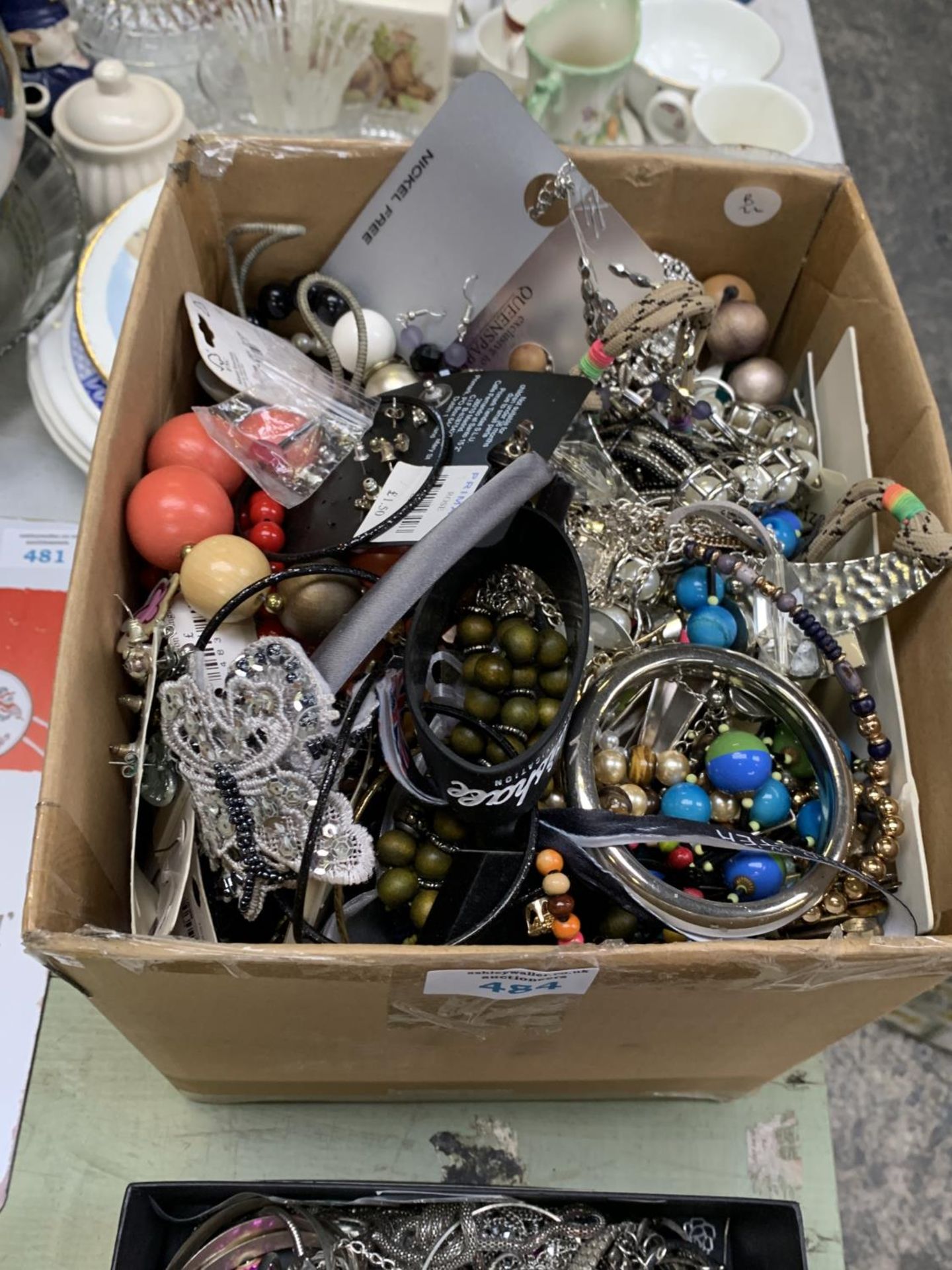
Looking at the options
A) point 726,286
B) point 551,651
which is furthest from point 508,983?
point 726,286

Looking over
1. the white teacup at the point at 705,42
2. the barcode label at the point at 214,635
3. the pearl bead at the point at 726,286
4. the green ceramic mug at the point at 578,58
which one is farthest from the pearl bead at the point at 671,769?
the white teacup at the point at 705,42

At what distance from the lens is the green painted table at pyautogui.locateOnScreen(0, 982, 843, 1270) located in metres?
0.53

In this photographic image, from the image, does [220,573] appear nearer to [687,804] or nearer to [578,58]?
[687,804]

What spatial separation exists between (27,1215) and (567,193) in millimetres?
595

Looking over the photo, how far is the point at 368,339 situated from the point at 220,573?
0.21m

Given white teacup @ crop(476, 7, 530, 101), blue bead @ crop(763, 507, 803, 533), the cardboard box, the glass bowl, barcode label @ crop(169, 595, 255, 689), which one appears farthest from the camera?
white teacup @ crop(476, 7, 530, 101)

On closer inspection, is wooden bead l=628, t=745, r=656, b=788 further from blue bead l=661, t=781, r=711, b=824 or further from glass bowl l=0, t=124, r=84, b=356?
glass bowl l=0, t=124, r=84, b=356

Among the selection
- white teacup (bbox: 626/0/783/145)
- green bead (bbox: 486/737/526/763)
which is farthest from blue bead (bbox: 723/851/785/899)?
white teacup (bbox: 626/0/783/145)

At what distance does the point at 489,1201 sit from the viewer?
48cm

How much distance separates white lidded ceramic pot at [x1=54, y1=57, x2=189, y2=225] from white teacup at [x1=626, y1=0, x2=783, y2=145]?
15.6 inches

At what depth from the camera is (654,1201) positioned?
47 centimetres

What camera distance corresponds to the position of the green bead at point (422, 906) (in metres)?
0.44

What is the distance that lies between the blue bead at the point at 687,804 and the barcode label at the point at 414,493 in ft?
0.56

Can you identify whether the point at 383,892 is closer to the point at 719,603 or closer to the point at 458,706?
the point at 458,706
